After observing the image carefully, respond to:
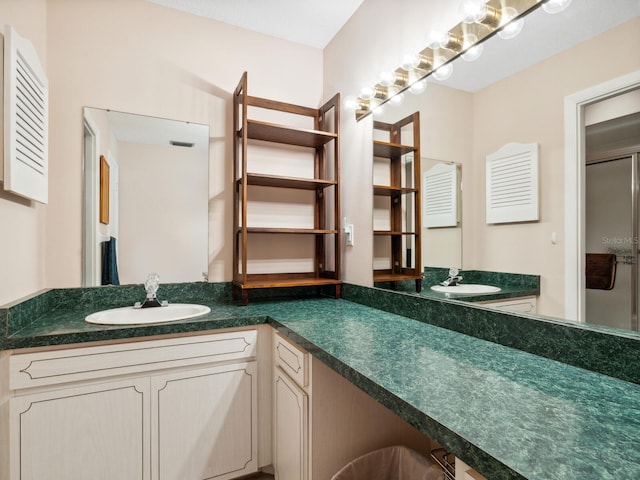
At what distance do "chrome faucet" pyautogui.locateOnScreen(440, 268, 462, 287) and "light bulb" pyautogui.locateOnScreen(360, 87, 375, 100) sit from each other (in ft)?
3.61

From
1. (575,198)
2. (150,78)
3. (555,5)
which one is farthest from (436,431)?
(150,78)

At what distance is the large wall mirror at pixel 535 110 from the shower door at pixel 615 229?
27mm

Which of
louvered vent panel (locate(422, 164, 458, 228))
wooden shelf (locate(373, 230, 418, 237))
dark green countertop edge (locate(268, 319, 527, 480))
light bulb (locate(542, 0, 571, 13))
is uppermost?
light bulb (locate(542, 0, 571, 13))

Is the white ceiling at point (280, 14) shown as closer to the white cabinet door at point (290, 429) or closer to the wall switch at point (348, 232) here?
the wall switch at point (348, 232)

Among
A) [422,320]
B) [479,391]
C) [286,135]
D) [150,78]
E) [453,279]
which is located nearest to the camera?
[479,391]

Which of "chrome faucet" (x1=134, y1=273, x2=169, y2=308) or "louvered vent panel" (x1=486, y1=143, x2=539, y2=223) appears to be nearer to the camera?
"louvered vent panel" (x1=486, y1=143, x2=539, y2=223)

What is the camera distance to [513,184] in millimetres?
1152

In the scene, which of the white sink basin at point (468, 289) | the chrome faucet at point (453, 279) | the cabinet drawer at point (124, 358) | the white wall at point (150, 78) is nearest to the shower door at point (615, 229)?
the white sink basin at point (468, 289)

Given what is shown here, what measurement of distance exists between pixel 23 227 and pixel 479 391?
1886mm

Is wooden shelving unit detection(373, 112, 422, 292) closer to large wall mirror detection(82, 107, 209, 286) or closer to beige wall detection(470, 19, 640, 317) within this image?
beige wall detection(470, 19, 640, 317)

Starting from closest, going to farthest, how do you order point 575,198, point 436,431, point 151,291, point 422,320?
point 436,431
point 575,198
point 422,320
point 151,291

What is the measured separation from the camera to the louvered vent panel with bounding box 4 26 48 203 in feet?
4.21

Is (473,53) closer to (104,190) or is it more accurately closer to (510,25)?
(510,25)

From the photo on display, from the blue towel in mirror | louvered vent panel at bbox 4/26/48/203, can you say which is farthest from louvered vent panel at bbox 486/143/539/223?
the blue towel in mirror
